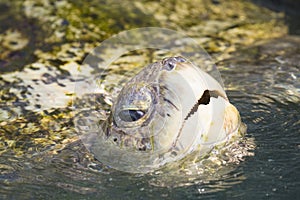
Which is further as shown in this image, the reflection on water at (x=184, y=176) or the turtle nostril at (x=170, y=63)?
the turtle nostril at (x=170, y=63)

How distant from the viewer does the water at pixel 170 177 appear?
2.75m

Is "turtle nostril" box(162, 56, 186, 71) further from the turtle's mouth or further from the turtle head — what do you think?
the turtle's mouth

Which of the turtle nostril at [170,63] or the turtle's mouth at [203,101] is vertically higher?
the turtle nostril at [170,63]

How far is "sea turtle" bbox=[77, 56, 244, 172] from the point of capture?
2811 mm

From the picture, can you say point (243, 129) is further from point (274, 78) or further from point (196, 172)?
point (274, 78)

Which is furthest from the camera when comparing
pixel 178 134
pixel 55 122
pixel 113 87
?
pixel 113 87

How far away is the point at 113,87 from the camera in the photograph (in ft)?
12.6

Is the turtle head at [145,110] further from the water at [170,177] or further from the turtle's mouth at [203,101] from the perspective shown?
the water at [170,177]

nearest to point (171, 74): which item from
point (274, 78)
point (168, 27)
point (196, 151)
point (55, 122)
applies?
point (196, 151)

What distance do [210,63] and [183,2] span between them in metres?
1.15

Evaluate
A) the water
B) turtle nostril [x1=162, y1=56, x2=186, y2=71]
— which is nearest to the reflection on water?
the water

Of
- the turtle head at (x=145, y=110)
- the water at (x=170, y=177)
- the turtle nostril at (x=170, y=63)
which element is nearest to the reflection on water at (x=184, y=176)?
the water at (x=170, y=177)

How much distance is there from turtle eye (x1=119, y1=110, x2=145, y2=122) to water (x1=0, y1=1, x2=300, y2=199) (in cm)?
25

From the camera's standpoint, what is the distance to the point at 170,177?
2.81 metres
